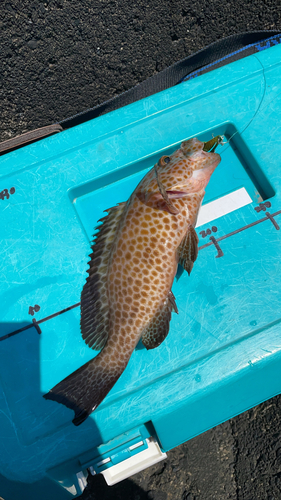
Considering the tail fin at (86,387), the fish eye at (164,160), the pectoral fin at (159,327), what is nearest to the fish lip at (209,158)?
the fish eye at (164,160)

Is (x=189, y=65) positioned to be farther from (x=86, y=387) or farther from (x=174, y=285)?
(x=86, y=387)

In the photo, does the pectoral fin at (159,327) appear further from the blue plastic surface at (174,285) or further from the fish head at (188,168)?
the fish head at (188,168)

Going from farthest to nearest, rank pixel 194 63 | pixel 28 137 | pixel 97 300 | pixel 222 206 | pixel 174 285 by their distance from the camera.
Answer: pixel 194 63
pixel 28 137
pixel 222 206
pixel 174 285
pixel 97 300

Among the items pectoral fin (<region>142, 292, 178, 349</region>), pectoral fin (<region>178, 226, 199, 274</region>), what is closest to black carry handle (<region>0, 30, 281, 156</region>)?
pectoral fin (<region>178, 226, 199, 274</region>)

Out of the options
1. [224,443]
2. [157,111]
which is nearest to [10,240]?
[157,111]

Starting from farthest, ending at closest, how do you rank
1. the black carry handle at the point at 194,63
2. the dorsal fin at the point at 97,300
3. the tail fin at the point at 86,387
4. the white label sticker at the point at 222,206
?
the black carry handle at the point at 194,63 < the white label sticker at the point at 222,206 < the dorsal fin at the point at 97,300 < the tail fin at the point at 86,387

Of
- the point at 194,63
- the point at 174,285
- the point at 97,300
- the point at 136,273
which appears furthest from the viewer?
the point at 194,63

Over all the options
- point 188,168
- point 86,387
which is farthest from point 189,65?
Answer: point 86,387
